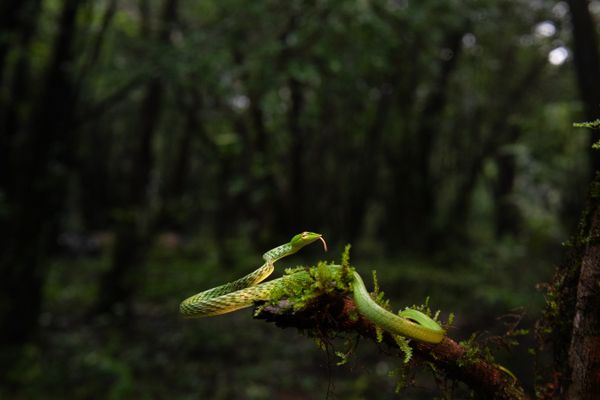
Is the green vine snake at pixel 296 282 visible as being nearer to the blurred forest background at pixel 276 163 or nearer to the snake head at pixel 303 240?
the snake head at pixel 303 240

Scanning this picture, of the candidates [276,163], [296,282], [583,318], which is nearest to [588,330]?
[583,318]

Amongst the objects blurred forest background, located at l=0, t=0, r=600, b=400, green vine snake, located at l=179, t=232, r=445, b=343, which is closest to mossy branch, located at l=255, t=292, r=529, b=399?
green vine snake, located at l=179, t=232, r=445, b=343

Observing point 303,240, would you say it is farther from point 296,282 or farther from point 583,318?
point 583,318

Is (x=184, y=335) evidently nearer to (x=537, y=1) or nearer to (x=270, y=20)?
(x=270, y=20)

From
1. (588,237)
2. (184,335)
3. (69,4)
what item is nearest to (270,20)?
(69,4)

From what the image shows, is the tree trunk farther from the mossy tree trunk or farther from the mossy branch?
the mossy branch

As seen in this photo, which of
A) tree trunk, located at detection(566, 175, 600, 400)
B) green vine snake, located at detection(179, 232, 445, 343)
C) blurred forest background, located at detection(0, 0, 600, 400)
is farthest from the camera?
blurred forest background, located at detection(0, 0, 600, 400)

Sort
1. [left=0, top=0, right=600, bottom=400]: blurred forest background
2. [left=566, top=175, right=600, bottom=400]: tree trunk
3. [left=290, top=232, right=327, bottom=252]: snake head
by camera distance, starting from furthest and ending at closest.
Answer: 1. [left=0, top=0, right=600, bottom=400]: blurred forest background
2. [left=290, top=232, right=327, bottom=252]: snake head
3. [left=566, top=175, right=600, bottom=400]: tree trunk
